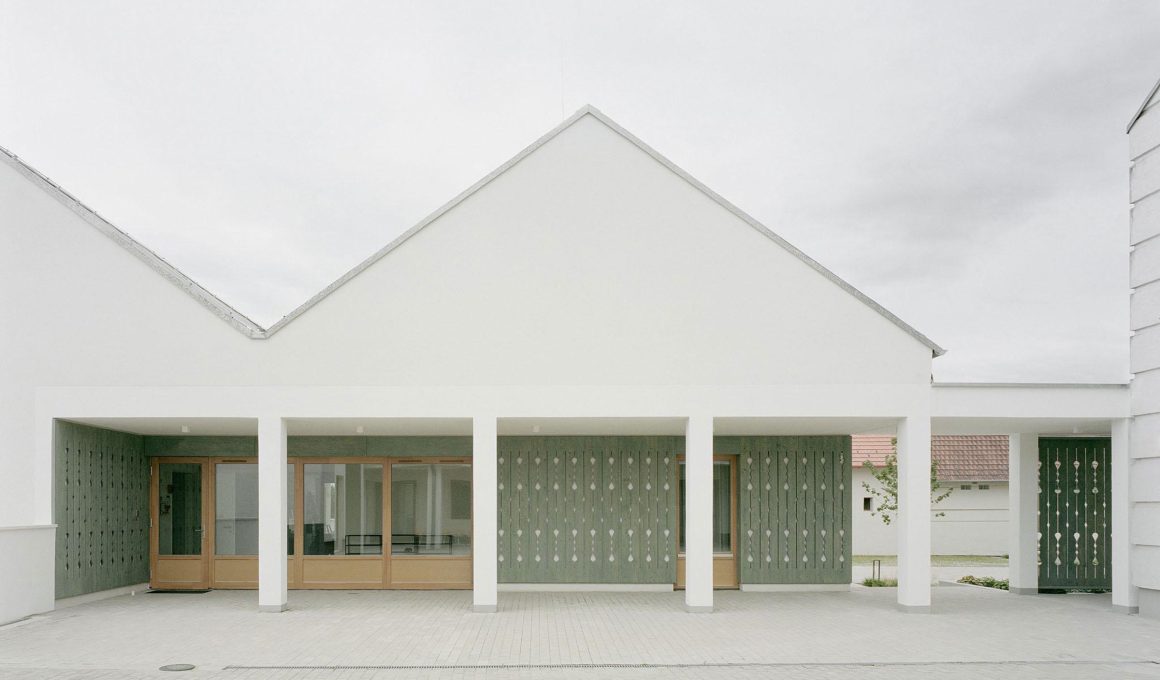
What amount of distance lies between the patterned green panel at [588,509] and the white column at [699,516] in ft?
8.96

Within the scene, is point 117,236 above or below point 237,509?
above

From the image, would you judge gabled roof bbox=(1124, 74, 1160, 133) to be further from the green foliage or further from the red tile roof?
the red tile roof

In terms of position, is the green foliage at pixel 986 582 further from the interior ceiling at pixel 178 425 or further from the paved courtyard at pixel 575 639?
the interior ceiling at pixel 178 425

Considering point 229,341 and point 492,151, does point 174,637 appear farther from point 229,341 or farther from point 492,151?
point 492,151

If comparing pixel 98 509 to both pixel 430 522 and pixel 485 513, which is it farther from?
pixel 485 513

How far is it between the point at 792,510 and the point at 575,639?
6425 millimetres

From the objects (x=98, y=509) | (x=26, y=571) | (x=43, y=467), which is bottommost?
(x=26, y=571)

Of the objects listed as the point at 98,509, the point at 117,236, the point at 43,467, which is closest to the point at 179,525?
the point at 98,509

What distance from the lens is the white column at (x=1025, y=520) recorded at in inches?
689

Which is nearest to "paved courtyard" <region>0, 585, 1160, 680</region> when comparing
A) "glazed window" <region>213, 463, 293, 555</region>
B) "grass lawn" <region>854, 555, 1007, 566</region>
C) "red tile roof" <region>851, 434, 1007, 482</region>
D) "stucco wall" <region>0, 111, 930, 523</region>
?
"glazed window" <region>213, 463, 293, 555</region>

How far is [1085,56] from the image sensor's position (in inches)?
587

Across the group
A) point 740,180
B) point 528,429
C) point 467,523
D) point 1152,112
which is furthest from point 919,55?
point 467,523

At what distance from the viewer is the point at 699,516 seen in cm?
1427

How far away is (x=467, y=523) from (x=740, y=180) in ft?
32.9
